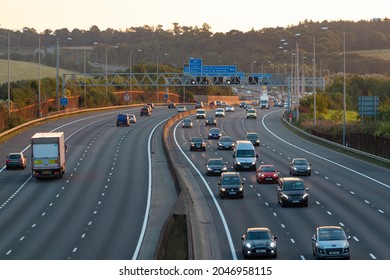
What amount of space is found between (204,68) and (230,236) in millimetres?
104330

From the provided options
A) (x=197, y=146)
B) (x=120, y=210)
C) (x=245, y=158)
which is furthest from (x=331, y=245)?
(x=197, y=146)

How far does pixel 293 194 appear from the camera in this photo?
5172 cm

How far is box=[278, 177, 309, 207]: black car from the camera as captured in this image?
2028 inches

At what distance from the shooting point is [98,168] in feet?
248

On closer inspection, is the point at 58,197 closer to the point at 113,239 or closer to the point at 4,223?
the point at 4,223

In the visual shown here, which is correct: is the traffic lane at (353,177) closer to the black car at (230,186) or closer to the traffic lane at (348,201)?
the traffic lane at (348,201)

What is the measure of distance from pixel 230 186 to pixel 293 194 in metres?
5.54

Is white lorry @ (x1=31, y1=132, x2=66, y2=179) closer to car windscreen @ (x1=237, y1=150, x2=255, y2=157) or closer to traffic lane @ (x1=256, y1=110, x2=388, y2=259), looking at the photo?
car windscreen @ (x1=237, y1=150, x2=255, y2=157)

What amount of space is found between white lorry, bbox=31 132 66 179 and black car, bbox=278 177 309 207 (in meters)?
20.6

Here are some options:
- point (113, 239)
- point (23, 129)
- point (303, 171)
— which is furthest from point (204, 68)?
point (113, 239)

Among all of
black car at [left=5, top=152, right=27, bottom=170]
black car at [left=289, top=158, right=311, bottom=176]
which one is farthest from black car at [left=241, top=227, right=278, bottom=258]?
black car at [left=5, top=152, right=27, bottom=170]

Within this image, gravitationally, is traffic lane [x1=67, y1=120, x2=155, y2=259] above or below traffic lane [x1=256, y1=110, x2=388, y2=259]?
below

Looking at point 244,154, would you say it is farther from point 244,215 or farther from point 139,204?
point 244,215

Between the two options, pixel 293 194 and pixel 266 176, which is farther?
pixel 266 176
